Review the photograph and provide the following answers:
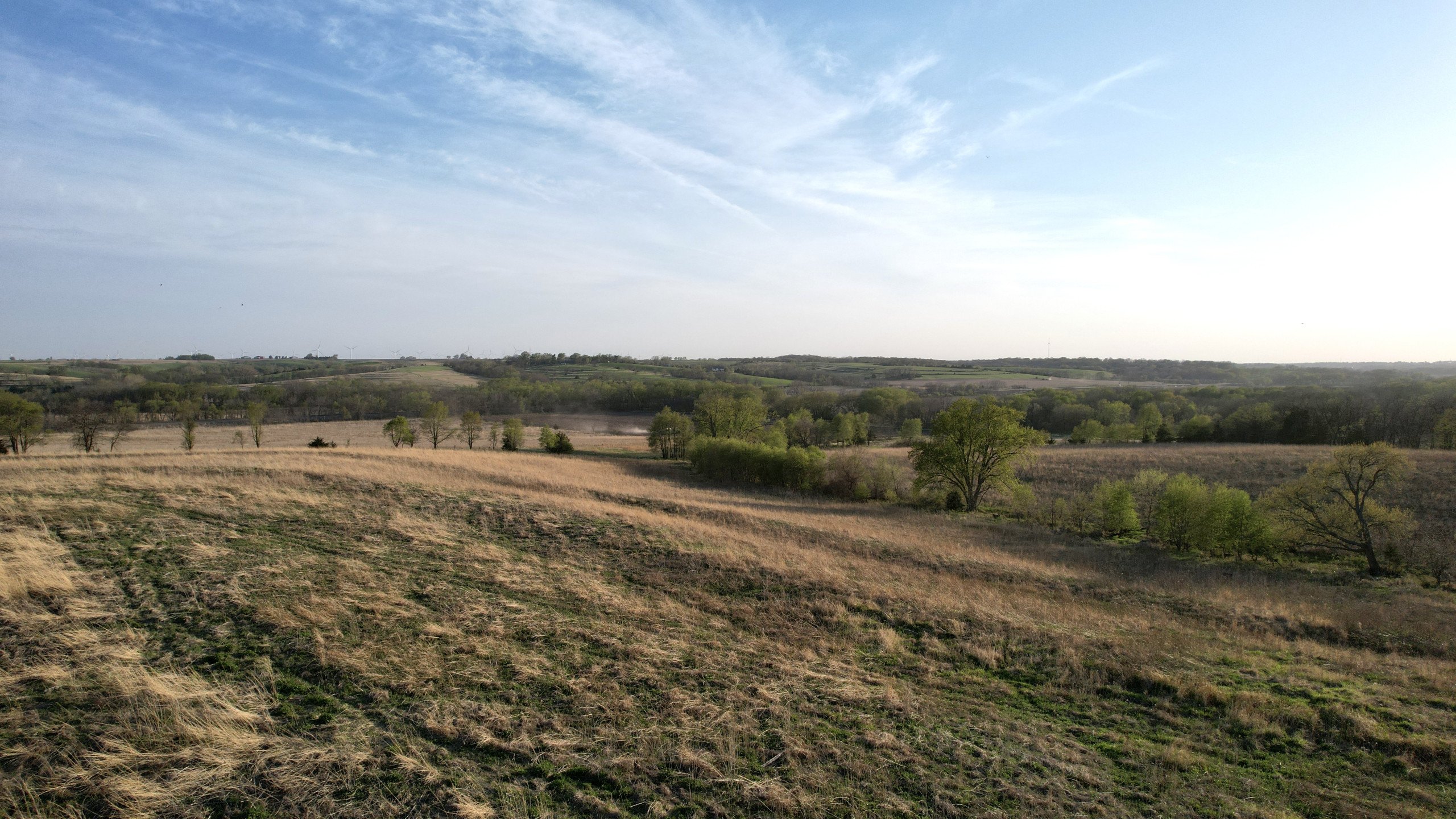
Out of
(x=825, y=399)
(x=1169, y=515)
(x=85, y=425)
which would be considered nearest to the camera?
(x=1169, y=515)

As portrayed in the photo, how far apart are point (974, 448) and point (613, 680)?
114 ft

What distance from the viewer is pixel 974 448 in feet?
126

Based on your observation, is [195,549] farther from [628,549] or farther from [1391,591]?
[1391,591]

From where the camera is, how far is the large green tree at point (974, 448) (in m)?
37.8

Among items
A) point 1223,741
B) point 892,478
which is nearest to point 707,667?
point 1223,741

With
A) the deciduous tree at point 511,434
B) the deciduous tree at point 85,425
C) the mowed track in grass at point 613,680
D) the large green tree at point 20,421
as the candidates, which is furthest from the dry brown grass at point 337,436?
the mowed track in grass at point 613,680

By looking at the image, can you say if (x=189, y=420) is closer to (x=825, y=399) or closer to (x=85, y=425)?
(x=85, y=425)

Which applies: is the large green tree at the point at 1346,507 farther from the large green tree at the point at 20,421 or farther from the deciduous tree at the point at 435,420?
the large green tree at the point at 20,421

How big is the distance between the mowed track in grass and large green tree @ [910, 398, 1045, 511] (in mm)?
20383

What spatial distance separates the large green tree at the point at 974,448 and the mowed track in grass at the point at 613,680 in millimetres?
20383

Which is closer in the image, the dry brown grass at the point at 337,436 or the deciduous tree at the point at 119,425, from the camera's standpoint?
the deciduous tree at the point at 119,425

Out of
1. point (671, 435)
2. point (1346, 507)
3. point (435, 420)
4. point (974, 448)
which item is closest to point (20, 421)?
point (435, 420)

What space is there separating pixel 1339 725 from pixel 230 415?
111159mm

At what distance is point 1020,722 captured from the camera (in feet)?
27.6
